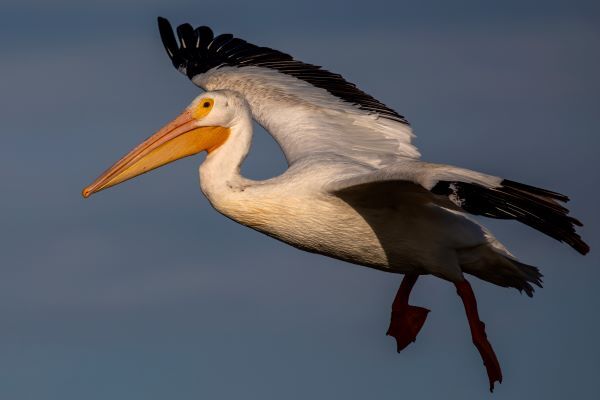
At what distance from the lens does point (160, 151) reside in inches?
570

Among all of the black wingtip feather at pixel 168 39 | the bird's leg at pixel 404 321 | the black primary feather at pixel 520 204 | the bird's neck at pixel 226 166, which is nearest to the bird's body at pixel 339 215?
the bird's neck at pixel 226 166

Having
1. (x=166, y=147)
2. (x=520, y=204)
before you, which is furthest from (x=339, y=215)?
(x=520, y=204)

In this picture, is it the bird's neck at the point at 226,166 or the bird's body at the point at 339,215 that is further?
the bird's neck at the point at 226,166

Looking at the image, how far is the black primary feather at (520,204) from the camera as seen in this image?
11.7 metres

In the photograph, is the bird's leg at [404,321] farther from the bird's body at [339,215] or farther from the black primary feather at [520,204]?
the black primary feather at [520,204]

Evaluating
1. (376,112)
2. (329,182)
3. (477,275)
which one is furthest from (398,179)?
(376,112)

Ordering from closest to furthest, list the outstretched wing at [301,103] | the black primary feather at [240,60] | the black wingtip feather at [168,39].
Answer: the outstretched wing at [301,103] < the black primary feather at [240,60] < the black wingtip feather at [168,39]

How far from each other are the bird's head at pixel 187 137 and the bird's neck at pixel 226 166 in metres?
0.14

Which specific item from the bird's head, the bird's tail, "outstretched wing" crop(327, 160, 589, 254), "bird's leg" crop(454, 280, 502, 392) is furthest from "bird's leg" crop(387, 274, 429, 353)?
"outstretched wing" crop(327, 160, 589, 254)

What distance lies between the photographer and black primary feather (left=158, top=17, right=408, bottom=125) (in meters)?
16.6

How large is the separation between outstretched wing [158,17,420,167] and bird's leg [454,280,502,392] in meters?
1.46

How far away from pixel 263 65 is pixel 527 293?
A: 438cm

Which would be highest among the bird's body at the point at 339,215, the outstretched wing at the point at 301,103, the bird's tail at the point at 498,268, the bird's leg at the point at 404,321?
the outstretched wing at the point at 301,103

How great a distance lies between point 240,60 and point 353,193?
4.67 metres
